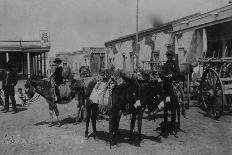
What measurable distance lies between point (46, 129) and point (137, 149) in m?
3.36

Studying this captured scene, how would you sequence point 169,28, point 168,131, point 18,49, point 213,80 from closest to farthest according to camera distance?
point 168,131 → point 213,80 → point 169,28 → point 18,49

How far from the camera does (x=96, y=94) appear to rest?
7.50 m

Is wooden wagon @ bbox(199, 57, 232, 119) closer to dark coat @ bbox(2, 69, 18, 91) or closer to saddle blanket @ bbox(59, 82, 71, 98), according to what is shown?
saddle blanket @ bbox(59, 82, 71, 98)

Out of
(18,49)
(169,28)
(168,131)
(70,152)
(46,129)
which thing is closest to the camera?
(70,152)

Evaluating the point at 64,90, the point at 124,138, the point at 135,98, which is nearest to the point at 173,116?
the point at 124,138

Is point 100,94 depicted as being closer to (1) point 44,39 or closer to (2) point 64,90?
(2) point 64,90

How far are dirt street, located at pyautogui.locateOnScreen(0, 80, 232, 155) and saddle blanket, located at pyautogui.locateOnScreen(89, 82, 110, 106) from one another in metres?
1.01

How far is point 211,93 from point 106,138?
4.03 m

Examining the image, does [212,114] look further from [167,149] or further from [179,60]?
[179,60]

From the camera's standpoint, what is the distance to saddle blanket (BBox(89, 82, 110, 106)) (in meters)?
7.25

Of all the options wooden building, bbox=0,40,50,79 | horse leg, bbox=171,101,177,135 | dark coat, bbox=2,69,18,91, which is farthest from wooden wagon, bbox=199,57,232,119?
wooden building, bbox=0,40,50,79

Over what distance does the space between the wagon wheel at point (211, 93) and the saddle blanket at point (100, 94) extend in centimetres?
387

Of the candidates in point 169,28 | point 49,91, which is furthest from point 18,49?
point 49,91

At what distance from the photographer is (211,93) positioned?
982 cm
